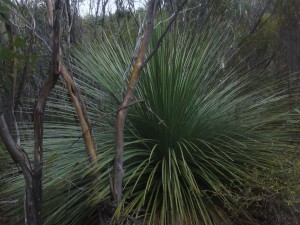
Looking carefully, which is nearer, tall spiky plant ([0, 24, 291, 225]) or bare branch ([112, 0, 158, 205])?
bare branch ([112, 0, 158, 205])

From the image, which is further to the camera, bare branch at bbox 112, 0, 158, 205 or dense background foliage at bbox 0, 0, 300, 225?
dense background foliage at bbox 0, 0, 300, 225

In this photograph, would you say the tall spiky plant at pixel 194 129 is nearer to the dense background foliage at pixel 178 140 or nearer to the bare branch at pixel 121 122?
the dense background foliage at pixel 178 140

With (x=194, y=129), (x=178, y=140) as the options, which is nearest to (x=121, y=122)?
(x=178, y=140)

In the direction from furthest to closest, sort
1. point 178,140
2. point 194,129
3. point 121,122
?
point 194,129
point 178,140
point 121,122

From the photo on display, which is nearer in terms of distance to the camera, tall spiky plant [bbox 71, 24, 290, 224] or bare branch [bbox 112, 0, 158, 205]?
bare branch [bbox 112, 0, 158, 205]

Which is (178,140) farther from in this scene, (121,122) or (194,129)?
(121,122)

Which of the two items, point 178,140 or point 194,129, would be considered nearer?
point 178,140

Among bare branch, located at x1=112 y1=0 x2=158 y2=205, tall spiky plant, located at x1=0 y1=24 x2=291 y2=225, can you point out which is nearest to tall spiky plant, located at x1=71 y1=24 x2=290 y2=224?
tall spiky plant, located at x1=0 y1=24 x2=291 y2=225

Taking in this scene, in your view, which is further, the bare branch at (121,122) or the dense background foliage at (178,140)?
the dense background foliage at (178,140)

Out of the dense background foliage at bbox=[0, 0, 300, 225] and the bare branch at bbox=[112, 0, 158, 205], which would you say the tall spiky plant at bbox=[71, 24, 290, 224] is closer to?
the dense background foliage at bbox=[0, 0, 300, 225]

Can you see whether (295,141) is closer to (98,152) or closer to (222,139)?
(222,139)

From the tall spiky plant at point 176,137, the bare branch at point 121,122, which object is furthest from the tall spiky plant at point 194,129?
the bare branch at point 121,122

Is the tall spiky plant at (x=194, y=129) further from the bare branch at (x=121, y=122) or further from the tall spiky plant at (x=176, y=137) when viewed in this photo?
the bare branch at (x=121, y=122)

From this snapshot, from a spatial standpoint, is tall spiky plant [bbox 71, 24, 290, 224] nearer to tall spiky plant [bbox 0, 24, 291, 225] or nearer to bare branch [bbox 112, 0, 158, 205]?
tall spiky plant [bbox 0, 24, 291, 225]
